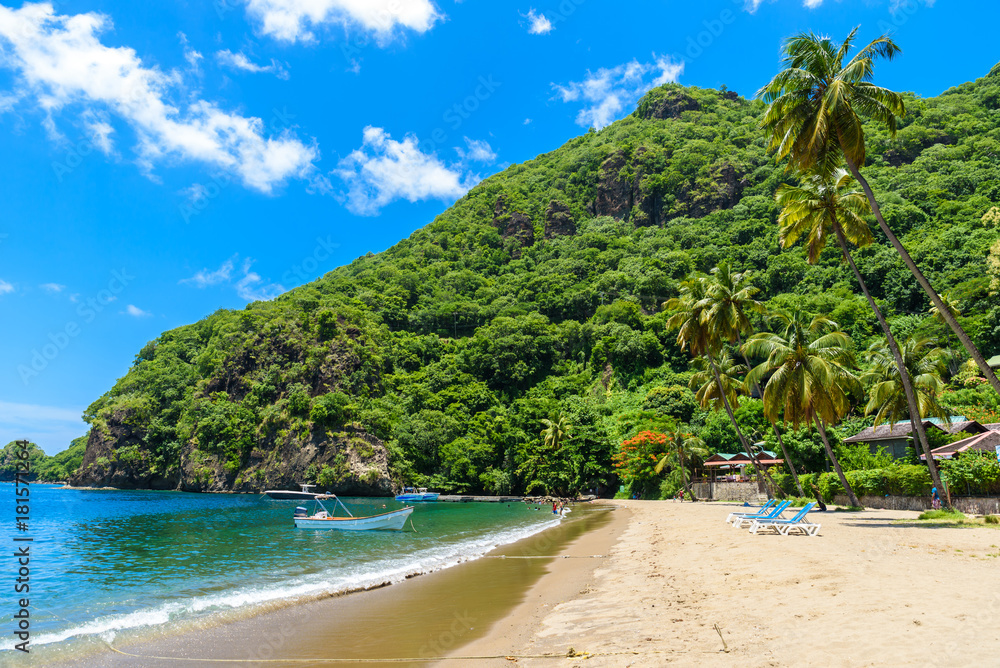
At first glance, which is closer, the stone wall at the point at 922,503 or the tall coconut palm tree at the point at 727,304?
the stone wall at the point at 922,503

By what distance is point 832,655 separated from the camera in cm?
545

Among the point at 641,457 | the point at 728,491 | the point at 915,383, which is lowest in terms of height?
the point at 728,491

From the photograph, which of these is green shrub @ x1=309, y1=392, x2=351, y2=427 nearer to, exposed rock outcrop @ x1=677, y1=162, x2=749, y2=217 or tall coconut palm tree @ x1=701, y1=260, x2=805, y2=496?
tall coconut palm tree @ x1=701, y1=260, x2=805, y2=496

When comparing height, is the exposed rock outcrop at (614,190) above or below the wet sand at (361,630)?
above

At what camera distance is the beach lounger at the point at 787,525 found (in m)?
16.4

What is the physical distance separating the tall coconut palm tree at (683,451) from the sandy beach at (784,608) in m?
29.9

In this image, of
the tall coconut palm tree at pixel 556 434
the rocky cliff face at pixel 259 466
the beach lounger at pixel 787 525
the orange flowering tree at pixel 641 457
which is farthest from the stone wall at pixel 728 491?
the rocky cliff face at pixel 259 466

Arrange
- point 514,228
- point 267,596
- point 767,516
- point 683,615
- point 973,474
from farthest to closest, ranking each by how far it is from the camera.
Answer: point 514,228 < point 973,474 < point 767,516 < point 267,596 < point 683,615

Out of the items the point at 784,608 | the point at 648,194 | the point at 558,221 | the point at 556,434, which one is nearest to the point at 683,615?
the point at 784,608

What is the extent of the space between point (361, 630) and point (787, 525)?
555 inches

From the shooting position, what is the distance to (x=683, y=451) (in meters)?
45.2

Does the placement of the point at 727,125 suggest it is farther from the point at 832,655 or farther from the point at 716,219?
the point at 832,655

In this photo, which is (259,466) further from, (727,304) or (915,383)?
(915,383)

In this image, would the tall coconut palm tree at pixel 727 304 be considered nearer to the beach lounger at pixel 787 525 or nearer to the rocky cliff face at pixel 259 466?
the beach lounger at pixel 787 525
